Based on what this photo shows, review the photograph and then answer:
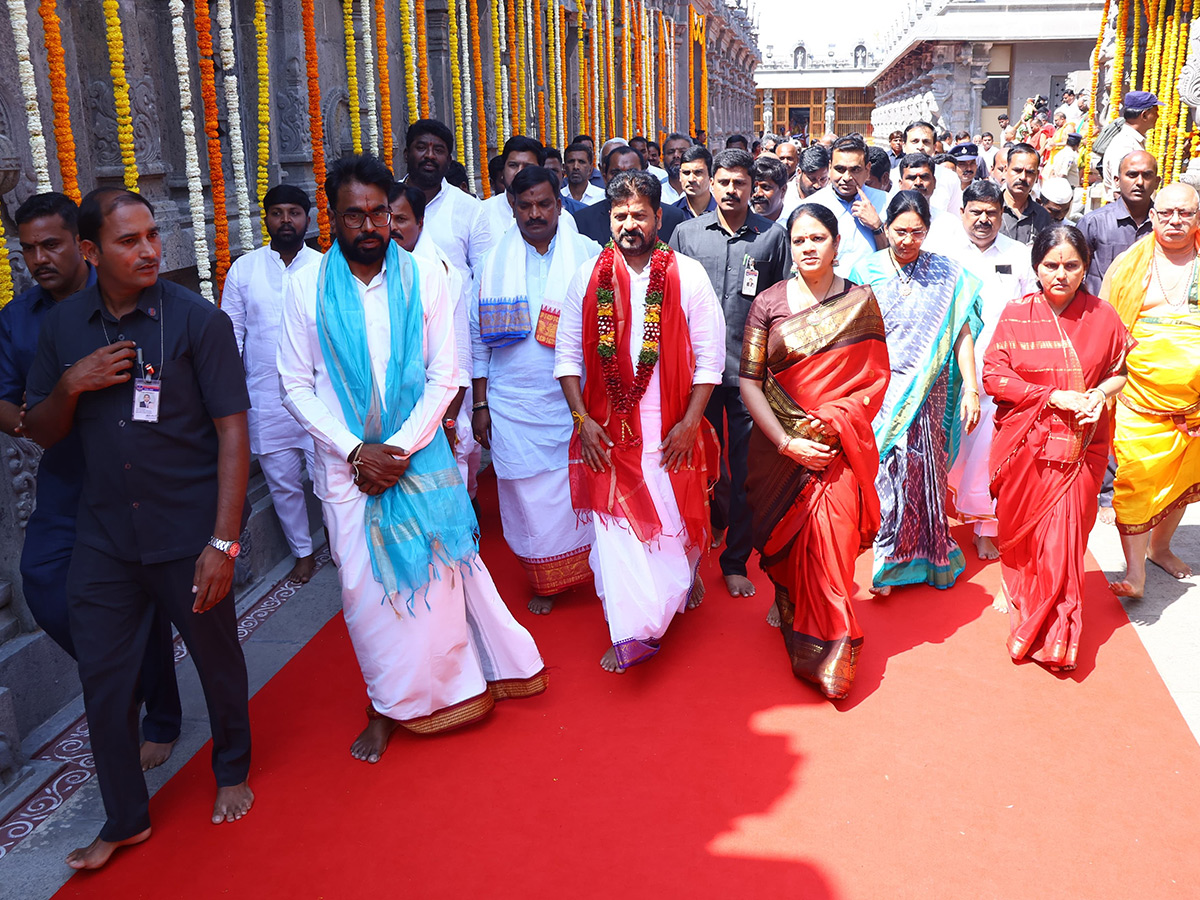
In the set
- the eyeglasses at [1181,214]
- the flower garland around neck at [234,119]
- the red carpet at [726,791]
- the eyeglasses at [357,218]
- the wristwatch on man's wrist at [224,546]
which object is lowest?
the red carpet at [726,791]

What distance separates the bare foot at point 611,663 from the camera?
12.9 feet

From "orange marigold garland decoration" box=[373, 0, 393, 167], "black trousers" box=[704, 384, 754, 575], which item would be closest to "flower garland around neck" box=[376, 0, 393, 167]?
"orange marigold garland decoration" box=[373, 0, 393, 167]

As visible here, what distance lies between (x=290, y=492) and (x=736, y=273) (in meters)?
2.24

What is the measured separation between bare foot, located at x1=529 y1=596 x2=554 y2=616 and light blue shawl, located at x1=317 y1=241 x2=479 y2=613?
1202 mm

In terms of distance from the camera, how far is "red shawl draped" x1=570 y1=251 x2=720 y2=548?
388 cm

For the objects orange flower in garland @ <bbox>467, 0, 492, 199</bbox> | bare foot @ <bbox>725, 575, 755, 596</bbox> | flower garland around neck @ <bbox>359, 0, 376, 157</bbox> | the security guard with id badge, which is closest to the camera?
the security guard with id badge

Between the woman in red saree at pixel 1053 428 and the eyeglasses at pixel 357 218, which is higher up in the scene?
the eyeglasses at pixel 357 218

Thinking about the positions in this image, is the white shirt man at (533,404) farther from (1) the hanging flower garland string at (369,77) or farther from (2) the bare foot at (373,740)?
(1) the hanging flower garland string at (369,77)

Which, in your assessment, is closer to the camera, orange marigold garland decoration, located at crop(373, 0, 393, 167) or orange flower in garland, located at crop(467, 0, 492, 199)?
orange marigold garland decoration, located at crop(373, 0, 393, 167)

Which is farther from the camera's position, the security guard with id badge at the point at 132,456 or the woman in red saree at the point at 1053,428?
the woman in red saree at the point at 1053,428

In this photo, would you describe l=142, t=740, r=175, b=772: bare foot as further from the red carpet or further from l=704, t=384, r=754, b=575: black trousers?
l=704, t=384, r=754, b=575: black trousers

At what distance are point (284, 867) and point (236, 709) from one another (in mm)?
486

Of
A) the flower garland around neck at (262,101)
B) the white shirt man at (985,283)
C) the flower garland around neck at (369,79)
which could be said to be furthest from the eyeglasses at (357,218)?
the flower garland around neck at (369,79)

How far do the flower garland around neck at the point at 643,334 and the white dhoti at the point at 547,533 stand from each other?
0.77 meters
